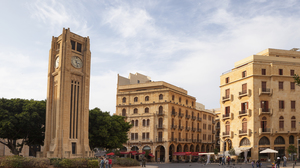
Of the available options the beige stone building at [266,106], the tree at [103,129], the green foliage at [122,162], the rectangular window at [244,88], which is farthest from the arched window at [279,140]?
the green foliage at [122,162]

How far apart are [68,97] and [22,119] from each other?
6.75 metres

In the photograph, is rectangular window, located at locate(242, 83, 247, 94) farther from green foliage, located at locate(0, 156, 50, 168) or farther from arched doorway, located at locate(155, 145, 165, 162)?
green foliage, located at locate(0, 156, 50, 168)

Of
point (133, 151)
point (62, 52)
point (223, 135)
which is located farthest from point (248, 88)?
point (62, 52)

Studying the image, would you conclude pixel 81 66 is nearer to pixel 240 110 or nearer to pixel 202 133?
pixel 240 110

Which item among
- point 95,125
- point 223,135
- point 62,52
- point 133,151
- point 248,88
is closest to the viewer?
point 62,52

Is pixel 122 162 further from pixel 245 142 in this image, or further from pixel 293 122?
pixel 293 122

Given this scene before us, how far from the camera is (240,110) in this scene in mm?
60812

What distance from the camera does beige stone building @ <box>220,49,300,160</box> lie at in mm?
57625

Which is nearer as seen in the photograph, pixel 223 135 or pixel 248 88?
pixel 248 88

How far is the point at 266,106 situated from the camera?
58.5m

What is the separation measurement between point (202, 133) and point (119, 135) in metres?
41.7

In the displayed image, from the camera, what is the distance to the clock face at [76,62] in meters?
46.9

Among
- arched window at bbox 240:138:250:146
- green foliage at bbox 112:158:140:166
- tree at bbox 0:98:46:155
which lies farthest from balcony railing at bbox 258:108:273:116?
tree at bbox 0:98:46:155

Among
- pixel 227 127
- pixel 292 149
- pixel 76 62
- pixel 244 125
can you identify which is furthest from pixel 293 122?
pixel 76 62
